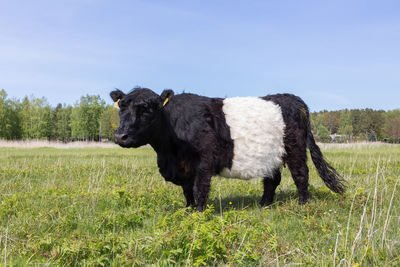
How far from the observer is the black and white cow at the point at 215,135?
5.28 meters

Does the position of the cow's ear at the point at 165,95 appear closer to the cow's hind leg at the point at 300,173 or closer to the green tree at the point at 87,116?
the cow's hind leg at the point at 300,173

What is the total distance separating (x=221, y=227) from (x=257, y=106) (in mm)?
3306

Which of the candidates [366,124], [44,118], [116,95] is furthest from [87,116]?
[366,124]

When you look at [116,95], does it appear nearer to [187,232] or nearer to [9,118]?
[187,232]

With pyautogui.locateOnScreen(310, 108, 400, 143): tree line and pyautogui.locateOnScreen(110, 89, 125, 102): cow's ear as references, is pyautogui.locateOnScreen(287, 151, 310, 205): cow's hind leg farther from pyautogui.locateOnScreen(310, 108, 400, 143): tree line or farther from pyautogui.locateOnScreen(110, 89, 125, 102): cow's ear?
pyautogui.locateOnScreen(310, 108, 400, 143): tree line

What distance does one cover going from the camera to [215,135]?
5781 mm

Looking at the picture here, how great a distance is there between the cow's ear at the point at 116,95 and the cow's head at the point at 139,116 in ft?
0.79

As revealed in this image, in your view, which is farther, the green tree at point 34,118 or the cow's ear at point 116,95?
the green tree at point 34,118

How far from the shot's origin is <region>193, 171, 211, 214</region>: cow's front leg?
5543mm

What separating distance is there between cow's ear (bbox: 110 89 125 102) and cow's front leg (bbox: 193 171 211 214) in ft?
6.71

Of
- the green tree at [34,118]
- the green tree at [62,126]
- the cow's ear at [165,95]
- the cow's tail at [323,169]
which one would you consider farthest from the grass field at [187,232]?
the green tree at [62,126]

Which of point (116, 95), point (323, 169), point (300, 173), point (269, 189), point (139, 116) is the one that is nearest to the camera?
point (139, 116)

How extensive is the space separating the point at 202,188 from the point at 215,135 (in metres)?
1.02

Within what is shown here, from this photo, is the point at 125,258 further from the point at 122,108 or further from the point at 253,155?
the point at 253,155
